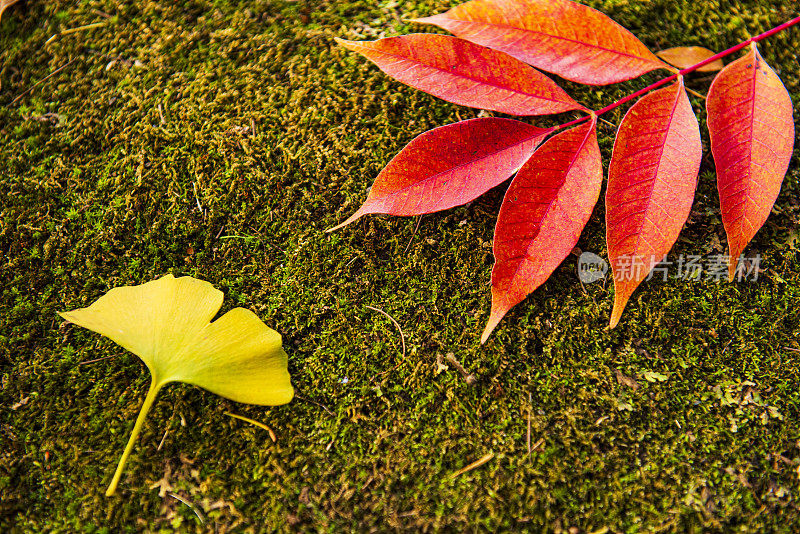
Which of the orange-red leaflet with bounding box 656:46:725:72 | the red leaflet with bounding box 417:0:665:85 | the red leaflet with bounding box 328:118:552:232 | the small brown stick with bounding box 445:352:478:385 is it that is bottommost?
the small brown stick with bounding box 445:352:478:385

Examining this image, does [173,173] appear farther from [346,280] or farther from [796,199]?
[796,199]

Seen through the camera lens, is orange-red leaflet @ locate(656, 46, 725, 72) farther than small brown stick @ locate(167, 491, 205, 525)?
Yes

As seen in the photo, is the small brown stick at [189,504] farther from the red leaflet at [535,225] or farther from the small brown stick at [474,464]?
the red leaflet at [535,225]

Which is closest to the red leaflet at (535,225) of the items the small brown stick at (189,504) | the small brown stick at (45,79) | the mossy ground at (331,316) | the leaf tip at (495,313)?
the leaf tip at (495,313)

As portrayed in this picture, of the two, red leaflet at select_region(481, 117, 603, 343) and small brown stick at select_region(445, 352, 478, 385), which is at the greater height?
red leaflet at select_region(481, 117, 603, 343)

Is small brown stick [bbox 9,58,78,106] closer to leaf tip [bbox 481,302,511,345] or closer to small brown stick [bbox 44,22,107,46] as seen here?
small brown stick [bbox 44,22,107,46]

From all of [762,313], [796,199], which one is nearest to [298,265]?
[762,313]

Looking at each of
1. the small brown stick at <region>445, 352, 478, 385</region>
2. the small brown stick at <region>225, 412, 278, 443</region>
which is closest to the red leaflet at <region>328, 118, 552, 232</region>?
the small brown stick at <region>445, 352, 478, 385</region>
